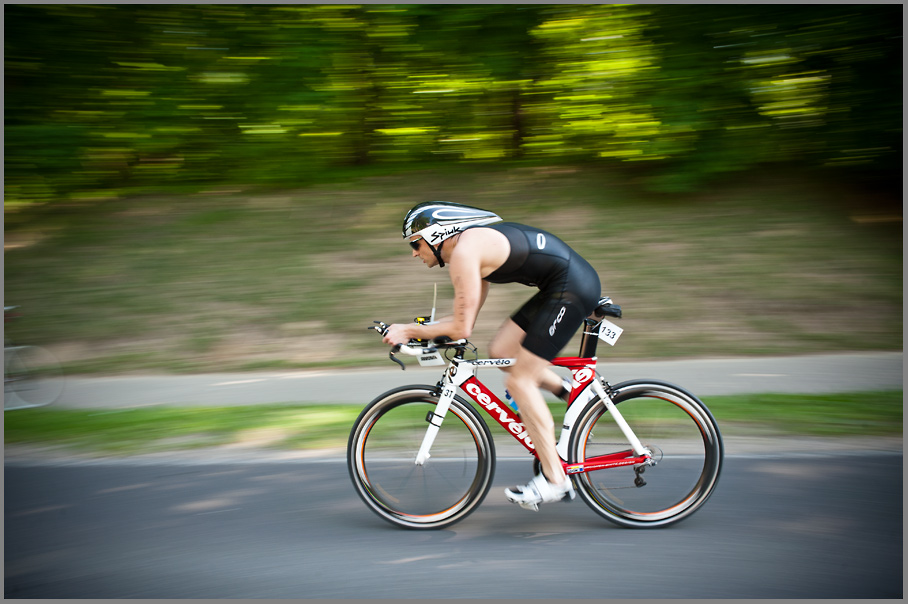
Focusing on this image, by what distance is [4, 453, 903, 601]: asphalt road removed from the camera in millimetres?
3211

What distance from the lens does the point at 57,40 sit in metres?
8.70

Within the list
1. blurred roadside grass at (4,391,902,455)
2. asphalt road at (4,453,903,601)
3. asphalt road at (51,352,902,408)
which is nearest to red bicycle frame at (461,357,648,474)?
asphalt road at (4,453,903,601)

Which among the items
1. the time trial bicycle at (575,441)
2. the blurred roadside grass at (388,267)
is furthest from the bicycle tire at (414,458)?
the blurred roadside grass at (388,267)

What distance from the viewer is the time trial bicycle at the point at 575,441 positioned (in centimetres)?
368

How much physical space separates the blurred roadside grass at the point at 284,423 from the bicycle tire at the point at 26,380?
14.3 inches

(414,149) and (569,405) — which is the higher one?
(414,149)

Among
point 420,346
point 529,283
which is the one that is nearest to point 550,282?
point 529,283

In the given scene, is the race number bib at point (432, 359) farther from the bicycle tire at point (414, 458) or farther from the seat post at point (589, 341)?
the seat post at point (589, 341)

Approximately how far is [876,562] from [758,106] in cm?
693

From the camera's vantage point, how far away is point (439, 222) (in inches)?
139

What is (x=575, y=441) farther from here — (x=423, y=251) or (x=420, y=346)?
(x=423, y=251)

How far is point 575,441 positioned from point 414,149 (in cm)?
669

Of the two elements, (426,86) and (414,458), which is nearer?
(414,458)

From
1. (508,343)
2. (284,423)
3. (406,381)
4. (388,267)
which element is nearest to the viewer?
(508,343)
